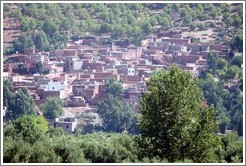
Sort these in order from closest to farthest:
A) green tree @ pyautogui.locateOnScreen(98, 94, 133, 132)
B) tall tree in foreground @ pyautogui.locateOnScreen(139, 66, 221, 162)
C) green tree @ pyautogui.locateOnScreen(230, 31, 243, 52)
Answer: tall tree in foreground @ pyautogui.locateOnScreen(139, 66, 221, 162) → green tree @ pyautogui.locateOnScreen(98, 94, 133, 132) → green tree @ pyautogui.locateOnScreen(230, 31, 243, 52)

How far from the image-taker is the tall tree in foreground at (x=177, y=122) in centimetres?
396

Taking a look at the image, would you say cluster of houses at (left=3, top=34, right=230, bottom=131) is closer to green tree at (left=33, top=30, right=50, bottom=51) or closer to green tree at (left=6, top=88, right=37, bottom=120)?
green tree at (left=6, top=88, right=37, bottom=120)

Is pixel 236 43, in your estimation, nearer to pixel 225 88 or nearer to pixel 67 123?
pixel 225 88

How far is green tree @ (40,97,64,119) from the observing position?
17.6 metres

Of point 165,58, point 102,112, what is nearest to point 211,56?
point 165,58

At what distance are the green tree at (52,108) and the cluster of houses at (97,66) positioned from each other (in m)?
0.53

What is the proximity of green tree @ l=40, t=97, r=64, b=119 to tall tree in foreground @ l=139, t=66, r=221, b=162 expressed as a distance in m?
13.6

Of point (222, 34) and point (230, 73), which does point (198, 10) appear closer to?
point (222, 34)

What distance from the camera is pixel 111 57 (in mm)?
23625

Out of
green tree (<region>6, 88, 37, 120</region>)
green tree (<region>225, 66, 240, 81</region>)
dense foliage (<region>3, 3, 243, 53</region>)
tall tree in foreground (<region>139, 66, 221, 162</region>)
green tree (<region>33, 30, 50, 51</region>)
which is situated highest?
tall tree in foreground (<region>139, 66, 221, 162</region>)

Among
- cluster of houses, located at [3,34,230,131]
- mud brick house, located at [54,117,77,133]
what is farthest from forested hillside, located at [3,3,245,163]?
cluster of houses, located at [3,34,230,131]

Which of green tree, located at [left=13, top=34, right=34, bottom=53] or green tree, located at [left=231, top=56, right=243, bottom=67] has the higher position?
green tree, located at [left=13, top=34, right=34, bottom=53]

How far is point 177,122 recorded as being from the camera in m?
4.00

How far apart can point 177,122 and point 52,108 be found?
1377 cm
